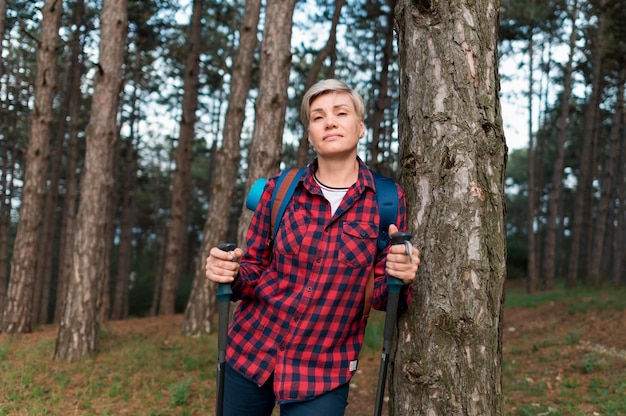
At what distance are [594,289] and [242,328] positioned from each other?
17.4 m

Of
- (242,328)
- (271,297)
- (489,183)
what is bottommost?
(242,328)

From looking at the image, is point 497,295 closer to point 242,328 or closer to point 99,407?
point 242,328

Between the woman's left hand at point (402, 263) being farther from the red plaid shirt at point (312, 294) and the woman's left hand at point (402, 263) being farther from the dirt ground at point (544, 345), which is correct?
the dirt ground at point (544, 345)

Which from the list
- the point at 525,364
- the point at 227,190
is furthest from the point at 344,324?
the point at 227,190

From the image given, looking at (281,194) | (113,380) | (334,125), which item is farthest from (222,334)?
(113,380)

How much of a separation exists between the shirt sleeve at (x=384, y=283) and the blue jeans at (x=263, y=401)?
421 millimetres

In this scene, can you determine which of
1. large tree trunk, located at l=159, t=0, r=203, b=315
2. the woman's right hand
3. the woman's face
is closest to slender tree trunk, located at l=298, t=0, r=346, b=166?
large tree trunk, located at l=159, t=0, r=203, b=315

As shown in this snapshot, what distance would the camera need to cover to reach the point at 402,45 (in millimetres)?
2754

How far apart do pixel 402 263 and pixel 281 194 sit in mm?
729

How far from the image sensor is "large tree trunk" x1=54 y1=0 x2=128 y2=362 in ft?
23.3

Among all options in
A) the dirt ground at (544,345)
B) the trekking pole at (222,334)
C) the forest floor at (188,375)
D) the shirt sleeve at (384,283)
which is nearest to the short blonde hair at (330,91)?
the shirt sleeve at (384,283)

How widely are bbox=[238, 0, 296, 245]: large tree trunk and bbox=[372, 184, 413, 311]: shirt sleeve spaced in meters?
5.49

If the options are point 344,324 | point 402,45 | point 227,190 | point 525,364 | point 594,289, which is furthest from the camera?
point 594,289

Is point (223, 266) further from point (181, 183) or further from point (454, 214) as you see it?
point (181, 183)
